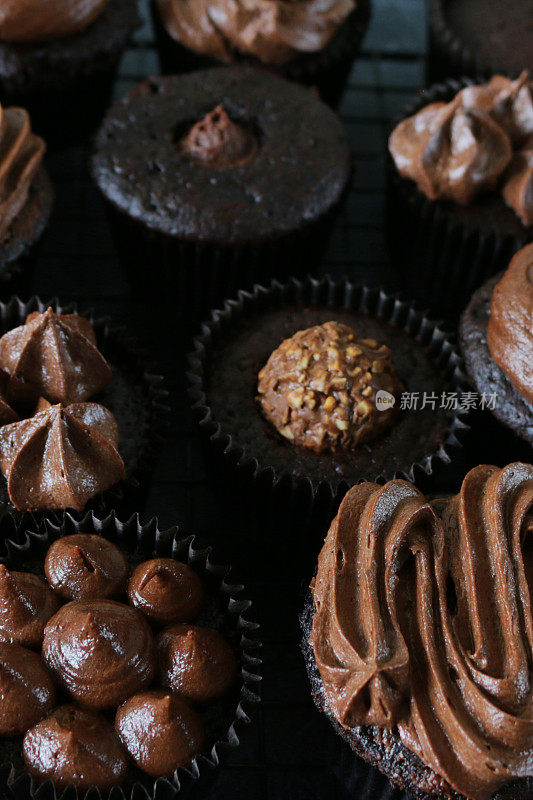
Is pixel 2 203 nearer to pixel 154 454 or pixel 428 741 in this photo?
pixel 154 454

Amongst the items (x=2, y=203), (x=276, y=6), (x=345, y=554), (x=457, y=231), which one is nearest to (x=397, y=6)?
(x=276, y=6)

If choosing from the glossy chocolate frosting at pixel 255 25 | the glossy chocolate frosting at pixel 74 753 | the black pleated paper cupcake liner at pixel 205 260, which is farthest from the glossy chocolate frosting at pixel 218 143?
the glossy chocolate frosting at pixel 74 753

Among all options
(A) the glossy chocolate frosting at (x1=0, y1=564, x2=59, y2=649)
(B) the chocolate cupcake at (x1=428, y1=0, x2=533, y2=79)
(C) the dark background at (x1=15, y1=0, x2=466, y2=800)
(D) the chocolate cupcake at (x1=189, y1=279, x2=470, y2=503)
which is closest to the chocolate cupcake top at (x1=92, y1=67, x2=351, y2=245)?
(D) the chocolate cupcake at (x1=189, y1=279, x2=470, y2=503)

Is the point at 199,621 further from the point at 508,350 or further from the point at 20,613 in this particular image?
the point at 508,350

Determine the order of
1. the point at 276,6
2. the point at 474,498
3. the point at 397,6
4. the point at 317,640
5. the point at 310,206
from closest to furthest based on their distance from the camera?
the point at 317,640
the point at 474,498
the point at 310,206
the point at 276,6
the point at 397,6

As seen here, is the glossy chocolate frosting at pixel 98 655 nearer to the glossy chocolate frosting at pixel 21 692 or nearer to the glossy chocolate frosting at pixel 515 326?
the glossy chocolate frosting at pixel 21 692

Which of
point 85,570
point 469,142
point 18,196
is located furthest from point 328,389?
point 18,196

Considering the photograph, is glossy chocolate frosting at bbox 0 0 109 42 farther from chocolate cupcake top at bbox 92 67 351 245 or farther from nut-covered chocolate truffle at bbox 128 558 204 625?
nut-covered chocolate truffle at bbox 128 558 204 625
